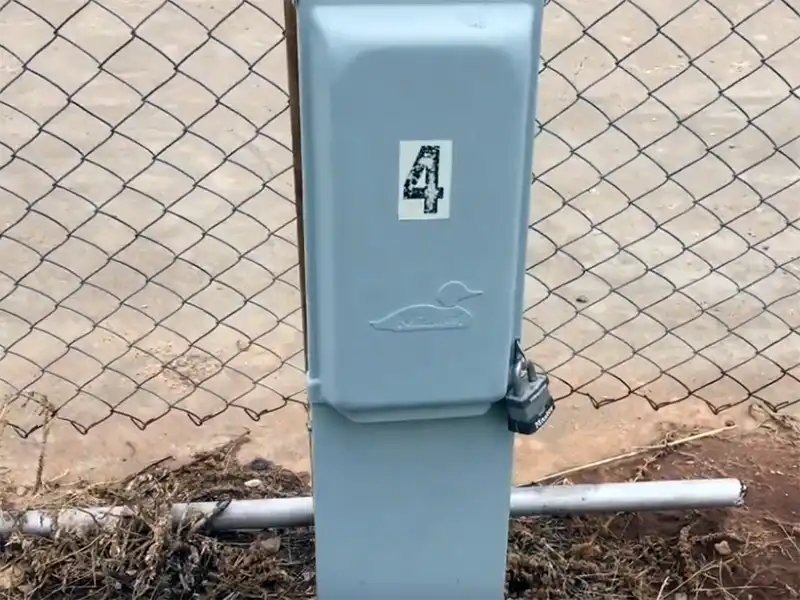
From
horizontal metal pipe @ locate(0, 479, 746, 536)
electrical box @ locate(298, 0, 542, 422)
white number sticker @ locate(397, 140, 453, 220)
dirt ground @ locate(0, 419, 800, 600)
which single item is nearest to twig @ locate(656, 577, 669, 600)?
dirt ground @ locate(0, 419, 800, 600)

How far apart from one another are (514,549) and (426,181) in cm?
99

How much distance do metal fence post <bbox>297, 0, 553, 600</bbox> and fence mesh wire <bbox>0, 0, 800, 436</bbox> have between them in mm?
844

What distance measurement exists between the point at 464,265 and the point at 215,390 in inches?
51.4

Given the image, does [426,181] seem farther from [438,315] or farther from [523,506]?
[523,506]

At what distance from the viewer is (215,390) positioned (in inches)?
89.2

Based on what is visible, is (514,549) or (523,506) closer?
(523,506)

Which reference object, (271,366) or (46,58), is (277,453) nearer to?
(271,366)

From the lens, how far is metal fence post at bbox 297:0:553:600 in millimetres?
958

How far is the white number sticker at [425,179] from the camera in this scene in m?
1.00

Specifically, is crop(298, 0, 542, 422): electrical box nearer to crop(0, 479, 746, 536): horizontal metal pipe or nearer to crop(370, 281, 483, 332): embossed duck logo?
crop(370, 281, 483, 332): embossed duck logo

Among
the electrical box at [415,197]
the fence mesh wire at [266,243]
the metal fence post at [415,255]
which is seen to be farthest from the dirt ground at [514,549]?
the electrical box at [415,197]

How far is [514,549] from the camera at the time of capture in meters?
1.82

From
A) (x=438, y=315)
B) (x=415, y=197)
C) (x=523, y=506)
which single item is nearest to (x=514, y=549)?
(x=523, y=506)

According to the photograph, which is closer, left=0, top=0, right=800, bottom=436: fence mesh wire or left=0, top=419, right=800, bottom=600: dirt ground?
left=0, top=419, right=800, bottom=600: dirt ground
